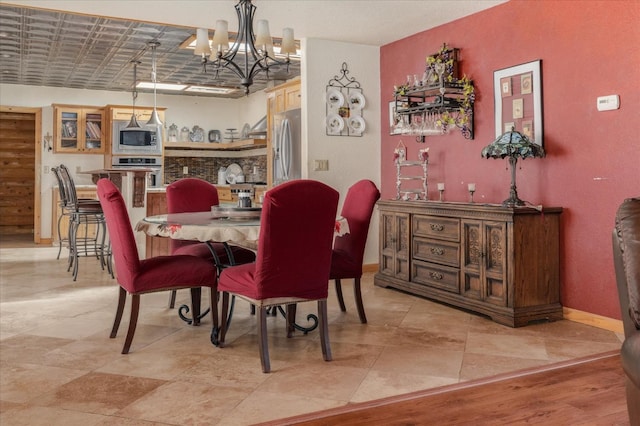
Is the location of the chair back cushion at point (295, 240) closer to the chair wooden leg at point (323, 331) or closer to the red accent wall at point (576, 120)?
the chair wooden leg at point (323, 331)

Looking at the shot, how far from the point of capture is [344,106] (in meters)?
5.74

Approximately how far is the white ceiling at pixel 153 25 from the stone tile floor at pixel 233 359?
2.45 metres

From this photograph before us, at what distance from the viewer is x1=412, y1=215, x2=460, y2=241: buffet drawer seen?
4.23 m

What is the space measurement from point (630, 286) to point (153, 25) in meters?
5.08

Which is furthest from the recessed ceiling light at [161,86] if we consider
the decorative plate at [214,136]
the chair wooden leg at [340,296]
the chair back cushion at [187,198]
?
the chair wooden leg at [340,296]

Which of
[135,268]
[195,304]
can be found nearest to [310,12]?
[195,304]

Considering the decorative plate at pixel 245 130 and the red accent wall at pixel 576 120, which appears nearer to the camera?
the red accent wall at pixel 576 120

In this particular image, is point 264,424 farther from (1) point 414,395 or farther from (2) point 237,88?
(2) point 237,88

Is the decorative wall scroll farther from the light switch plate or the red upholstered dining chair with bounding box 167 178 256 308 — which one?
Answer: the light switch plate

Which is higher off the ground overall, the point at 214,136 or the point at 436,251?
the point at 214,136

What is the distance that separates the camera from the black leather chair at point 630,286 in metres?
1.65

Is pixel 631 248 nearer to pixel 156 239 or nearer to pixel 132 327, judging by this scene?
pixel 132 327

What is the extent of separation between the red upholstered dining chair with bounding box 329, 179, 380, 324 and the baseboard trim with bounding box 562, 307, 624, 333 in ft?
4.86

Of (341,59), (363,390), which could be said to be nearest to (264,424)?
(363,390)
